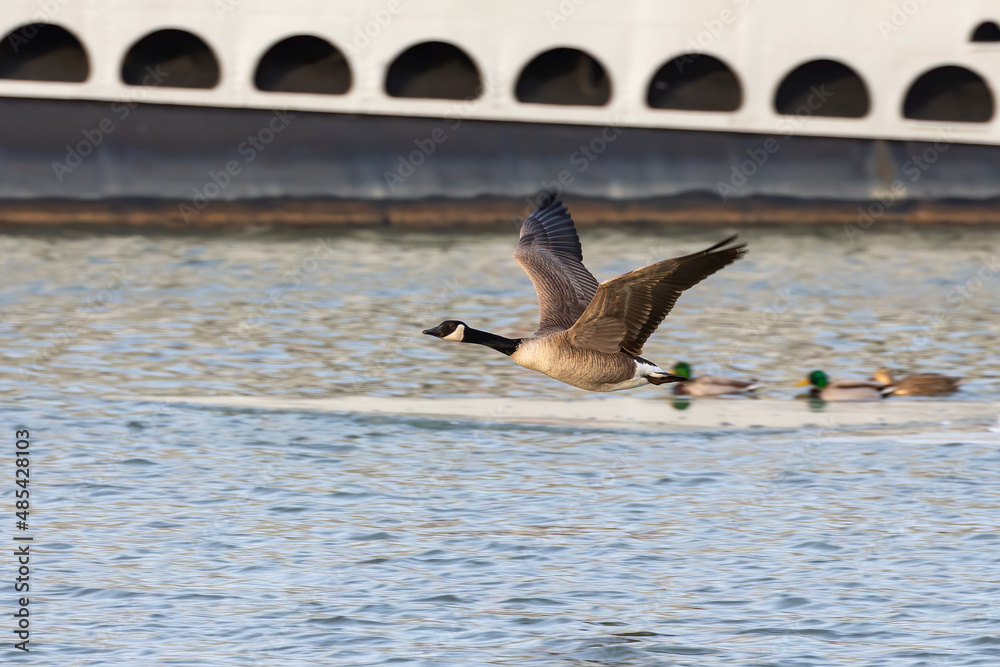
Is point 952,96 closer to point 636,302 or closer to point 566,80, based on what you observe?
point 566,80

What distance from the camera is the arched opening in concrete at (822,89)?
45812 millimetres

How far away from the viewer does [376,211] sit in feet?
146

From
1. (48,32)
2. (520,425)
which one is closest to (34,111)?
(48,32)

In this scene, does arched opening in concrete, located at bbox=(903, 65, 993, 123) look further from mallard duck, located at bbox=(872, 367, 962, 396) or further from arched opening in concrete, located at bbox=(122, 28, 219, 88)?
mallard duck, located at bbox=(872, 367, 962, 396)

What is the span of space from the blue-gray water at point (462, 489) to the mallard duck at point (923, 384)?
0.29 metres

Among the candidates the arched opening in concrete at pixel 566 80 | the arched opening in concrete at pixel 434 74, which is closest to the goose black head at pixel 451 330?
the arched opening in concrete at pixel 434 74

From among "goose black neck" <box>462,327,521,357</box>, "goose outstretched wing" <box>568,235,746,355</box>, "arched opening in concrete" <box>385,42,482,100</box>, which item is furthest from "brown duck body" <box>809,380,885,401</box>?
"arched opening in concrete" <box>385,42,482,100</box>

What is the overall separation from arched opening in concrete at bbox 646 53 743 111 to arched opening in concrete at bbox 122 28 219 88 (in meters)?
12.0

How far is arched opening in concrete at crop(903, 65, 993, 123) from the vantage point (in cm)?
4597

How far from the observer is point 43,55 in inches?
1769

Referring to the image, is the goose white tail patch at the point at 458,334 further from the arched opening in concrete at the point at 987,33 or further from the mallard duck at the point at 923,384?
the arched opening in concrete at the point at 987,33

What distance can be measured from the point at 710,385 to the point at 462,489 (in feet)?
20.9

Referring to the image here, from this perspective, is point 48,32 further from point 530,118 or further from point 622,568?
point 622,568

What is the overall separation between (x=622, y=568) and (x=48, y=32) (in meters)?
30.4
